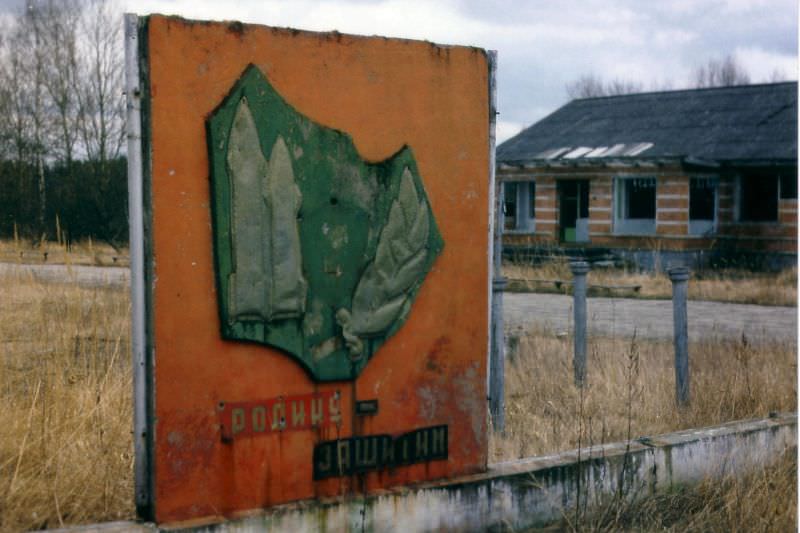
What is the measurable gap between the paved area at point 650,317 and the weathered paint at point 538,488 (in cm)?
466

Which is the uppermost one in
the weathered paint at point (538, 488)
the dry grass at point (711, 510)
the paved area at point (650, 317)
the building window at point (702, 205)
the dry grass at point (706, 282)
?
the building window at point (702, 205)

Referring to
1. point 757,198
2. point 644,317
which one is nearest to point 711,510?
point 644,317

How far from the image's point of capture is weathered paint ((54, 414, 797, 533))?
3559mm

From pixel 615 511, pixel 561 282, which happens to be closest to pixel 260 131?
pixel 615 511

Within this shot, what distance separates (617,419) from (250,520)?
10.2ft

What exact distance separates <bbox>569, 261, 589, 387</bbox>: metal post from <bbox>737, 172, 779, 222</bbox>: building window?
17.0m

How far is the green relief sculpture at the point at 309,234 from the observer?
3.38m

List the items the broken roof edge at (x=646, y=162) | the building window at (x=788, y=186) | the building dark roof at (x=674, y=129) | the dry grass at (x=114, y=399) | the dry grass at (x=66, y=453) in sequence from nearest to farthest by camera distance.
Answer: the dry grass at (x=66, y=453) → the dry grass at (x=114, y=399) → the broken roof edge at (x=646, y=162) → the building window at (x=788, y=186) → the building dark roof at (x=674, y=129)

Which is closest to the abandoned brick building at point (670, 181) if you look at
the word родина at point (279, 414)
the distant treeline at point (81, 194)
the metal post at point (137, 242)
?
the distant treeline at point (81, 194)

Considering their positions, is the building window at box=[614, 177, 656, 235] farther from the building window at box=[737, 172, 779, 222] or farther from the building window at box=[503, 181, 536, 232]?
the building window at box=[503, 181, 536, 232]

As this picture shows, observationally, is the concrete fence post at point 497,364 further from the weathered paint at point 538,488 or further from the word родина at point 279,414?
the word родина at point 279,414

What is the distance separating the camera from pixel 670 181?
22.9 m

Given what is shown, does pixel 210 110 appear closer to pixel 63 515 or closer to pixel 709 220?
pixel 63 515

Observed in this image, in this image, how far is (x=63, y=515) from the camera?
354cm
